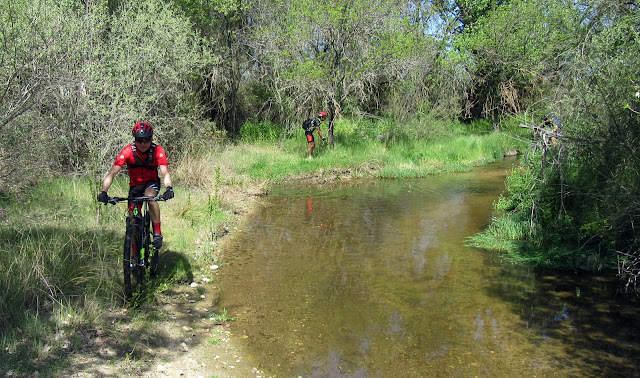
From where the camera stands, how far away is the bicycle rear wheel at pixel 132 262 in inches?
230

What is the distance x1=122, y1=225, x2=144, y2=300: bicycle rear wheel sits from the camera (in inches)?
230

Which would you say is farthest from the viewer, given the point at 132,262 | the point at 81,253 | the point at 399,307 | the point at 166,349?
the point at 399,307

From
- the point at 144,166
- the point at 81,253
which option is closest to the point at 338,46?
the point at 144,166

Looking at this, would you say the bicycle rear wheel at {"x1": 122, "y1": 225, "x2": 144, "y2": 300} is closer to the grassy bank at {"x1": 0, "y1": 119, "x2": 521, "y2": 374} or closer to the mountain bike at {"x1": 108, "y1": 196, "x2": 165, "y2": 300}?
the mountain bike at {"x1": 108, "y1": 196, "x2": 165, "y2": 300}

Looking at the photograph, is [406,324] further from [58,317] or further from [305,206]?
[305,206]

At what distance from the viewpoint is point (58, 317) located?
5.30 meters

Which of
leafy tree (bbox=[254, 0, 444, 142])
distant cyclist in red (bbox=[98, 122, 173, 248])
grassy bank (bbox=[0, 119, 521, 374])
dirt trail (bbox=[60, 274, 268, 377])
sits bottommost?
dirt trail (bbox=[60, 274, 268, 377])

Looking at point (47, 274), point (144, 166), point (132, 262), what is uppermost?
point (144, 166)

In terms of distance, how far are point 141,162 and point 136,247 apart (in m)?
1.06

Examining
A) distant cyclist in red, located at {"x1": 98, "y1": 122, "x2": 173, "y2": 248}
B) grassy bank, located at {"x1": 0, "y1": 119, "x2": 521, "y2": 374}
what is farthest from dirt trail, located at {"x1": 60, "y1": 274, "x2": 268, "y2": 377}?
distant cyclist in red, located at {"x1": 98, "y1": 122, "x2": 173, "y2": 248}

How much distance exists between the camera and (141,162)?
20.7 ft

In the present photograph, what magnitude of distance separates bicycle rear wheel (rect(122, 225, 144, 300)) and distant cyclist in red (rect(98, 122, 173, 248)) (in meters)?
0.23

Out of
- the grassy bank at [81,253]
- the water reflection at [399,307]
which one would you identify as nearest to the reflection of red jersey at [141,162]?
the grassy bank at [81,253]

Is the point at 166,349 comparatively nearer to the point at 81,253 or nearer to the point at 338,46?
the point at 81,253
